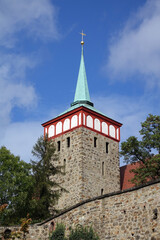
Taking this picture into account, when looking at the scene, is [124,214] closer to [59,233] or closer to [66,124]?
[59,233]

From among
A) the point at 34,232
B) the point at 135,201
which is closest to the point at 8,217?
the point at 34,232

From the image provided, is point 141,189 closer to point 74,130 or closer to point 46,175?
point 46,175

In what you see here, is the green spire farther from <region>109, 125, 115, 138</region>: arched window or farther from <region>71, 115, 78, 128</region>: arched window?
<region>109, 125, 115, 138</region>: arched window

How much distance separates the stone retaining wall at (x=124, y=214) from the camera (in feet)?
50.7

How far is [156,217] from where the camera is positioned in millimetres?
15250

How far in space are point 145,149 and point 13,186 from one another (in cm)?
948

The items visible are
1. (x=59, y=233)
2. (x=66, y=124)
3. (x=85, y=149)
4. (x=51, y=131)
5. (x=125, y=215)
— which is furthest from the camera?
(x=51, y=131)

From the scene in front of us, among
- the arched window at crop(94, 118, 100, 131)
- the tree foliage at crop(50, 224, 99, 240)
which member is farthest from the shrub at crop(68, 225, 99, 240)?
the arched window at crop(94, 118, 100, 131)

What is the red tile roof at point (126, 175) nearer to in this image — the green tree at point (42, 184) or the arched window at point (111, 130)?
the arched window at point (111, 130)

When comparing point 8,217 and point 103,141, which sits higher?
point 103,141

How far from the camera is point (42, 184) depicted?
2588cm

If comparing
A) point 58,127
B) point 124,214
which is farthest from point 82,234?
point 58,127

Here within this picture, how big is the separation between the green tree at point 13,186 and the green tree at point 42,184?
529 mm

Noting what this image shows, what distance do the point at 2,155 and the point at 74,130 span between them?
8434 mm
